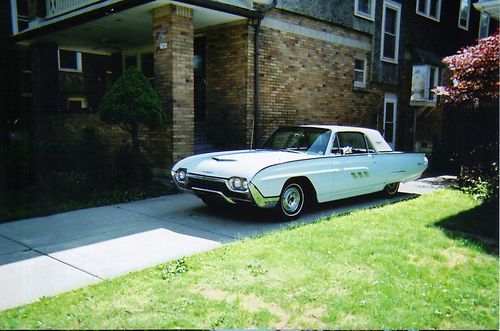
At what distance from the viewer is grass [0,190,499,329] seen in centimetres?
302

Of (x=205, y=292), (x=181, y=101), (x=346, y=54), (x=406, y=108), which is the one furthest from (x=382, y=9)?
(x=205, y=292)

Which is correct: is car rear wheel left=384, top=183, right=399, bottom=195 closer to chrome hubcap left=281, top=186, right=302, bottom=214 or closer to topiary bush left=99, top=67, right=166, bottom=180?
chrome hubcap left=281, top=186, right=302, bottom=214

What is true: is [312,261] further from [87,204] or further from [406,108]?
[406,108]

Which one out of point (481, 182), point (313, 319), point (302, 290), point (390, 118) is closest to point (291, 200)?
point (302, 290)

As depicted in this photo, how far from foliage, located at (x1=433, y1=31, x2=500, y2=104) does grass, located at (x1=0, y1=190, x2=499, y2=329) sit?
4.90 m

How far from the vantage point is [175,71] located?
28.8ft

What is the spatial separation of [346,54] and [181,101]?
692 cm

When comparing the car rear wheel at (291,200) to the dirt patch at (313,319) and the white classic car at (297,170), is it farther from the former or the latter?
the dirt patch at (313,319)

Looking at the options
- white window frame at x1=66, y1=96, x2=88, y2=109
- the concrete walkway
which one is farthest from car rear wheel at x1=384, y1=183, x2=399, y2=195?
white window frame at x1=66, y1=96, x2=88, y2=109

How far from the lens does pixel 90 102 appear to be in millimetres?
18078

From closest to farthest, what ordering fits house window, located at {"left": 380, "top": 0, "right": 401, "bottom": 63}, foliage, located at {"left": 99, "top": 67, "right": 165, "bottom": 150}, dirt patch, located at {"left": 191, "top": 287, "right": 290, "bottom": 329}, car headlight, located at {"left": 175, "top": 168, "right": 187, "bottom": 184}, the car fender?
dirt patch, located at {"left": 191, "top": 287, "right": 290, "bottom": 329}
the car fender
car headlight, located at {"left": 175, "top": 168, "right": 187, "bottom": 184}
foliage, located at {"left": 99, "top": 67, "right": 165, "bottom": 150}
house window, located at {"left": 380, "top": 0, "right": 401, "bottom": 63}

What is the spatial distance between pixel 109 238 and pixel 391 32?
14.3 m

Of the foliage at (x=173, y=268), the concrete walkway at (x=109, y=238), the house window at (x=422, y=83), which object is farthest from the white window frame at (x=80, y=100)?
the foliage at (x=173, y=268)

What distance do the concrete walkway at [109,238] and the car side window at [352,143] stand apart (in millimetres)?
1033
